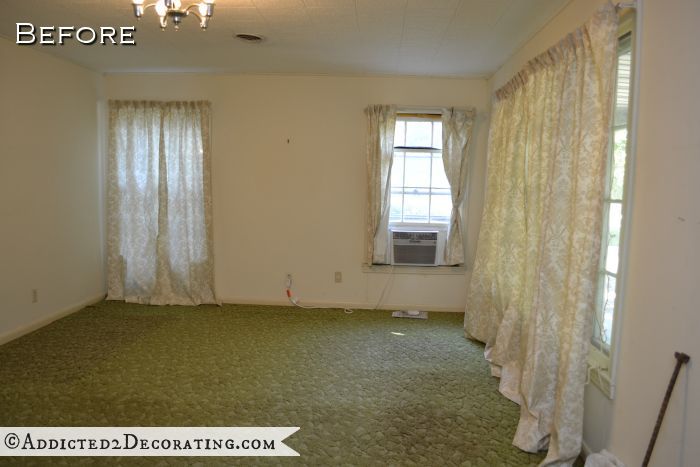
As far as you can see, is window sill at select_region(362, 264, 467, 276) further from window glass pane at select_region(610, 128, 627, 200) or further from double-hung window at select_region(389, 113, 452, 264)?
window glass pane at select_region(610, 128, 627, 200)

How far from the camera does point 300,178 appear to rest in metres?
4.63

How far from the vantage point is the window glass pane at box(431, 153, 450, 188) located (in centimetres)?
455

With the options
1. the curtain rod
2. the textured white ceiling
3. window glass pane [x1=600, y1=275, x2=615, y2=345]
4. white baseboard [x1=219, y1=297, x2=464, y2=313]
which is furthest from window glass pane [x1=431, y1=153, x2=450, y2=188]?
the curtain rod

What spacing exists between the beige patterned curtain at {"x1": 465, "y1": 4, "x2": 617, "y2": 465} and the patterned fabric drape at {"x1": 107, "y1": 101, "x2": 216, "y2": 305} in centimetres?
309

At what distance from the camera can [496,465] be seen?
2.13 m

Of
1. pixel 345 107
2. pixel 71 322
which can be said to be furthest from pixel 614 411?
pixel 71 322

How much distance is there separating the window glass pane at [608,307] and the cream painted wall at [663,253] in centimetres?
20

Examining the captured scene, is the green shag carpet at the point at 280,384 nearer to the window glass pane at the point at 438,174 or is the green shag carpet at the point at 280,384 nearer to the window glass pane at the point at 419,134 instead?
the window glass pane at the point at 438,174

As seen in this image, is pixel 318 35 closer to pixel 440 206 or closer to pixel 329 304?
pixel 440 206

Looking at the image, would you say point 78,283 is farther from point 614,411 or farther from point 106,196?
point 614,411

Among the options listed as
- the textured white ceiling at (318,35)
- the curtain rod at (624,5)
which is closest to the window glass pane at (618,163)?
the curtain rod at (624,5)

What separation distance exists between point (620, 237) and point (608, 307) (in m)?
0.41

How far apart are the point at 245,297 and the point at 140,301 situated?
1106 mm

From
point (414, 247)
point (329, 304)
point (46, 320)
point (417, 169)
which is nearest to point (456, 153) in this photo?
point (417, 169)
